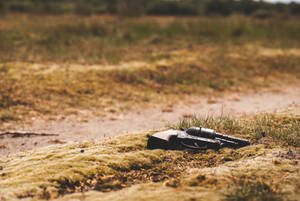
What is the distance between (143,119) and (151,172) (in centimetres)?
391

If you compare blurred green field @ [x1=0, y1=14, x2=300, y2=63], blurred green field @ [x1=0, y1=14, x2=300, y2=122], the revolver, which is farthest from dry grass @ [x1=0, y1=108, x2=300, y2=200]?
blurred green field @ [x1=0, y1=14, x2=300, y2=63]

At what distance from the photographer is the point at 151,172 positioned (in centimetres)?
347

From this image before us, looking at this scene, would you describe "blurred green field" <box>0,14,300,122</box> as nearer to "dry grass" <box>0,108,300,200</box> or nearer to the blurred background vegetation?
"dry grass" <box>0,108,300,200</box>

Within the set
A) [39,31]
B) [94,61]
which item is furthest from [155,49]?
[39,31]

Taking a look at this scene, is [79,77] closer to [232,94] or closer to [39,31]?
[232,94]

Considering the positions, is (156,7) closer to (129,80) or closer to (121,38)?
(121,38)

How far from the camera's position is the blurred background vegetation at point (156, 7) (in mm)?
23438

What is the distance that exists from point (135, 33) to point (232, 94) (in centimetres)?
784

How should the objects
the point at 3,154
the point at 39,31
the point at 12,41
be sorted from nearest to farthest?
the point at 3,154
the point at 12,41
the point at 39,31

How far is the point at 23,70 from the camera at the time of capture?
941cm

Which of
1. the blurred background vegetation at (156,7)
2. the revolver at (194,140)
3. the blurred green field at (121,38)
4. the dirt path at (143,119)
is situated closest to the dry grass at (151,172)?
the revolver at (194,140)

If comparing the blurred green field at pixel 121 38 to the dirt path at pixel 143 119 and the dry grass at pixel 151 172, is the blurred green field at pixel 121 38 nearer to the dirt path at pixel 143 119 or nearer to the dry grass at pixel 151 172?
the dirt path at pixel 143 119

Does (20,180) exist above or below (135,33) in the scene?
below

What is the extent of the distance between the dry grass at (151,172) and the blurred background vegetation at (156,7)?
18794 mm
